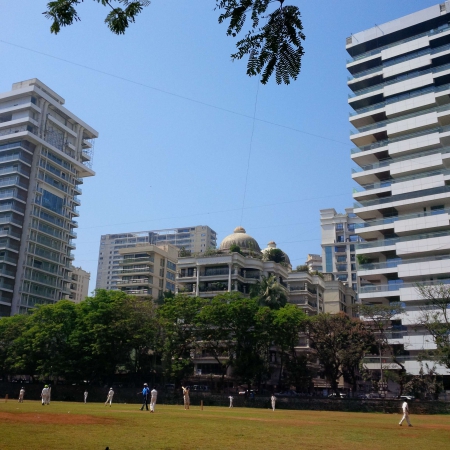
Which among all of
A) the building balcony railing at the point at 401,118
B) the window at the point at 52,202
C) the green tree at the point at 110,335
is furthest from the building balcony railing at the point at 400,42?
the window at the point at 52,202

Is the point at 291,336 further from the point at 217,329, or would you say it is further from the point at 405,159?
the point at 405,159

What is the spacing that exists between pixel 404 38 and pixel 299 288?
43.1 metres

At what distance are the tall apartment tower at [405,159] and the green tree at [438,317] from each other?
2513 millimetres

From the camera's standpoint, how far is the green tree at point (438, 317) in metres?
49.5

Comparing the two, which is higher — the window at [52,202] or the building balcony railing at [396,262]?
the window at [52,202]

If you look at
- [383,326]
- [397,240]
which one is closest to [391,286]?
[397,240]

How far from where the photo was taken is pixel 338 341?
58219 mm

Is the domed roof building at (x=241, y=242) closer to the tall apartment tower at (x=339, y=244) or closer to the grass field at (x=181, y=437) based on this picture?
the tall apartment tower at (x=339, y=244)

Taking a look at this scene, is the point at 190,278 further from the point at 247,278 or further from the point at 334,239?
the point at 334,239

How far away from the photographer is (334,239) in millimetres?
126500

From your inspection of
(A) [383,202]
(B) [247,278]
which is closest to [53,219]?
(B) [247,278]

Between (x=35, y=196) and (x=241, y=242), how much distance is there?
4050 cm

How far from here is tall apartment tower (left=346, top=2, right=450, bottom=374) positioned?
62.5m

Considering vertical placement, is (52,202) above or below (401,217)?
above
